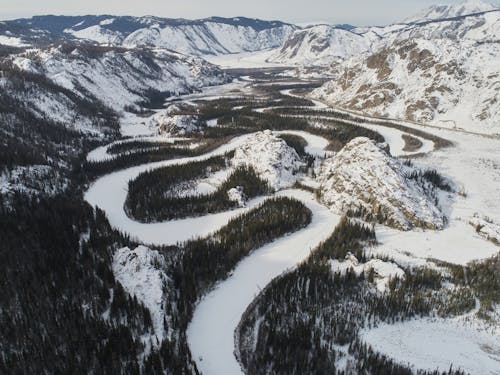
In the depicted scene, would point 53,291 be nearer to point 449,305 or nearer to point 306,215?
point 306,215

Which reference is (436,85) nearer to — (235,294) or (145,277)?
(235,294)

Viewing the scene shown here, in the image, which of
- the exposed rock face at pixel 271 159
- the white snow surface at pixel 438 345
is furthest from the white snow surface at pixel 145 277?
the exposed rock face at pixel 271 159

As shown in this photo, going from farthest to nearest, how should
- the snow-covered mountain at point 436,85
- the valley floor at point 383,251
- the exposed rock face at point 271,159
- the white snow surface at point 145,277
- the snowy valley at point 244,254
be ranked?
the snow-covered mountain at point 436,85
the exposed rock face at point 271,159
the white snow surface at point 145,277
the valley floor at point 383,251
the snowy valley at point 244,254

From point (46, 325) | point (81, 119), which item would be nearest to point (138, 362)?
point (46, 325)

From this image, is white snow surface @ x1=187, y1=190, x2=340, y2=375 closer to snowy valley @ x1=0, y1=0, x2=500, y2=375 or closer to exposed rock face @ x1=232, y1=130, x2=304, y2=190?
snowy valley @ x1=0, y1=0, x2=500, y2=375

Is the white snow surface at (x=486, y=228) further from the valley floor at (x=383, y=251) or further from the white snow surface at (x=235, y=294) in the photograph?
the white snow surface at (x=235, y=294)

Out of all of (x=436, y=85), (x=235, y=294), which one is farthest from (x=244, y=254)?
(x=436, y=85)

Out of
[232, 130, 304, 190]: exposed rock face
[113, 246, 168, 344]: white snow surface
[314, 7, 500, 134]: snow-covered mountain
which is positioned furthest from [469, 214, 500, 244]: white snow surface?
[314, 7, 500, 134]: snow-covered mountain
